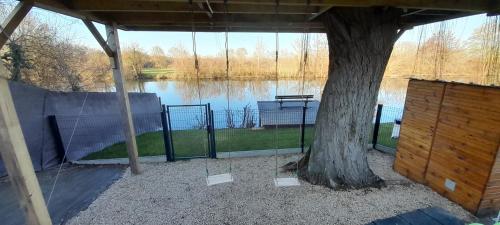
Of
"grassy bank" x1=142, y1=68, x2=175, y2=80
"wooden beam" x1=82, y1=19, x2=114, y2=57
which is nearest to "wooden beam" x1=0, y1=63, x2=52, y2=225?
"wooden beam" x1=82, y1=19, x2=114, y2=57

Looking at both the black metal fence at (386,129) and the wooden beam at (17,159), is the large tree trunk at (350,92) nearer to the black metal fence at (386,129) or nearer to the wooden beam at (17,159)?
the black metal fence at (386,129)

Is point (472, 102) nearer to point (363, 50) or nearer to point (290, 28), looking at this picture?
point (363, 50)

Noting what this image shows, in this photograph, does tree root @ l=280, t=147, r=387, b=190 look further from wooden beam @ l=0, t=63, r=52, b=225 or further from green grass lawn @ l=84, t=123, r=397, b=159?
wooden beam @ l=0, t=63, r=52, b=225

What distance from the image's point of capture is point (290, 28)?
395 centimetres

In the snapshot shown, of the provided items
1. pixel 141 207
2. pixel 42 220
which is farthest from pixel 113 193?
pixel 42 220

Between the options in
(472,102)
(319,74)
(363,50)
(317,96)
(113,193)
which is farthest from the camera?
(317,96)

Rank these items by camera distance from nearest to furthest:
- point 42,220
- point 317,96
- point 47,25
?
1. point 42,220
2. point 47,25
3. point 317,96

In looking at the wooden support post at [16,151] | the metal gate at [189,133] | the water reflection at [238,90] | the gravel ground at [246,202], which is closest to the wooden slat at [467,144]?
the gravel ground at [246,202]

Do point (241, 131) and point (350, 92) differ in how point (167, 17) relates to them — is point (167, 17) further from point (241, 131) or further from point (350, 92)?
point (241, 131)

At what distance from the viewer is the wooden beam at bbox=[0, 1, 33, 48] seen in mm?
1751

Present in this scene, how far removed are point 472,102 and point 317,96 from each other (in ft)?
28.0

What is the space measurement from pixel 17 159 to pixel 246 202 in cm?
226

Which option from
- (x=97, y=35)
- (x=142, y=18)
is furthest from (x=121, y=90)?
(x=142, y=18)

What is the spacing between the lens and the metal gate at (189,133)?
4.28 meters
